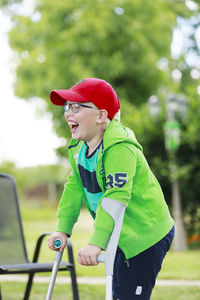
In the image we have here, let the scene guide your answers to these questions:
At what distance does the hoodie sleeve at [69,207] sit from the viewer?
273 cm

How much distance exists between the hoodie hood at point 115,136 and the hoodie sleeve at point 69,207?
1.33 ft

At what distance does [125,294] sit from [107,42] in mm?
19061

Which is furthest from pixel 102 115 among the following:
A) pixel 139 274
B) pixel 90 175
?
pixel 139 274

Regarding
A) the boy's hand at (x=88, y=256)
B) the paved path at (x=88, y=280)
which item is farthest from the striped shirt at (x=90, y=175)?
the paved path at (x=88, y=280)

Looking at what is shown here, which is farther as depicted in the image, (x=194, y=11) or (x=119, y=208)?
(x=194, y=11)

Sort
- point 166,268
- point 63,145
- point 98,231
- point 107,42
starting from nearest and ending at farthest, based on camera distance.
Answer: point 98,231
point 166,268
point 107,42
point 63,145

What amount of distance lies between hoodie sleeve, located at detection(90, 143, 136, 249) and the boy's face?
18cm

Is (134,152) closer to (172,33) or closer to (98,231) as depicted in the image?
(98,231)

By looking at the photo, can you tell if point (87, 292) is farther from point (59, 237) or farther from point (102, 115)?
point (102, 115)

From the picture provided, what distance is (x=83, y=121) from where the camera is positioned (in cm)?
252

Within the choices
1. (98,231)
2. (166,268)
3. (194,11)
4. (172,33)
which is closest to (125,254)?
(98,231)

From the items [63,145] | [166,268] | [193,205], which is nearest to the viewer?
[166,268]

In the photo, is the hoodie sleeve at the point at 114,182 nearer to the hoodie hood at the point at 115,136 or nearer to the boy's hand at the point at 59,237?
the hoodie hood at the point at 115,136

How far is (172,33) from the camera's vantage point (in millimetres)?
22641
